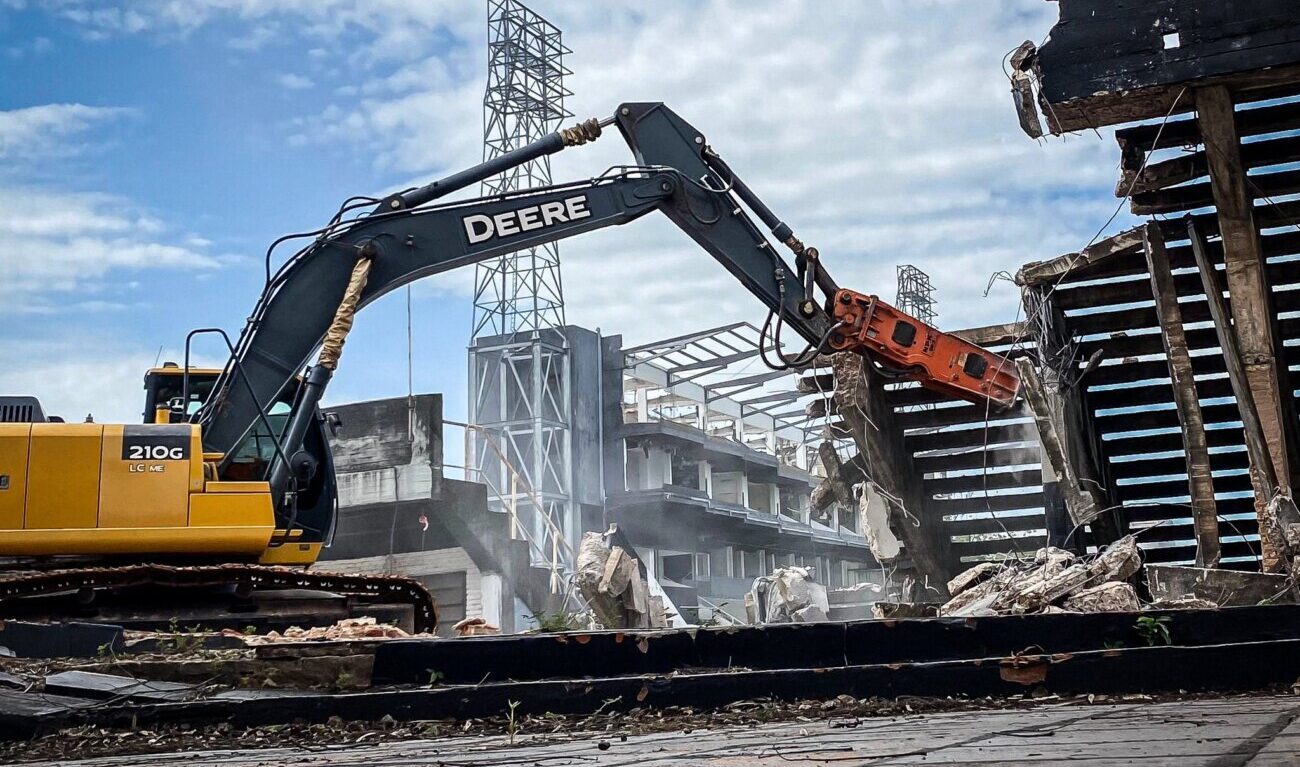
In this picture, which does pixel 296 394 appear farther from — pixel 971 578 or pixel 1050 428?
pixel 1050 428

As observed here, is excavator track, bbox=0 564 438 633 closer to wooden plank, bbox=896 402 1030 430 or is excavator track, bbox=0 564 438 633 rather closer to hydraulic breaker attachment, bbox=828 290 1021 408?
hydraulic breaker attachment, bbox=828 290 1021 408

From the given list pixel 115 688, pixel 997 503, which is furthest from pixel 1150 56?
pixel 115 688

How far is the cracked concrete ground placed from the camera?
299 cm

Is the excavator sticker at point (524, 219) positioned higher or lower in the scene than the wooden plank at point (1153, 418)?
higher

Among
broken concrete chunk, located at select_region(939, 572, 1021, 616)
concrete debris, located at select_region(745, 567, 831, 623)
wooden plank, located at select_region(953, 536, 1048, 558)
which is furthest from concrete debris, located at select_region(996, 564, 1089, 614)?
concrete debris, located at select_region(745, 567, 831, 623)

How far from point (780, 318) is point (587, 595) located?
11.2 ft

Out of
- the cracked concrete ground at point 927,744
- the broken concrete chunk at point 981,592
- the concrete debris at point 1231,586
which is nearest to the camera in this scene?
the cracked concrete ground at point 927,744

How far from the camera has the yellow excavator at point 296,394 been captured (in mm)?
9703

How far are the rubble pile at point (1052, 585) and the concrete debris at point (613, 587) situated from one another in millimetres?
3981

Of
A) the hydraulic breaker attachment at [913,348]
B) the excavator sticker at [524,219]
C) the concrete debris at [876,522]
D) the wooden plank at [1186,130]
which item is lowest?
the concrete debris at [876,522]

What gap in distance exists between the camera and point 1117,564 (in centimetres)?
866

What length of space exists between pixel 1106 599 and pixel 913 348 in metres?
4.44

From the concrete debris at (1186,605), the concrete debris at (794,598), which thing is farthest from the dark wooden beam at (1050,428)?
the concrete debris at (794,598)

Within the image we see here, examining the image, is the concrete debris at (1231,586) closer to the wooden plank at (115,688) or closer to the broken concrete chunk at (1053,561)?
the broken concrete chunk at (1053,561)
